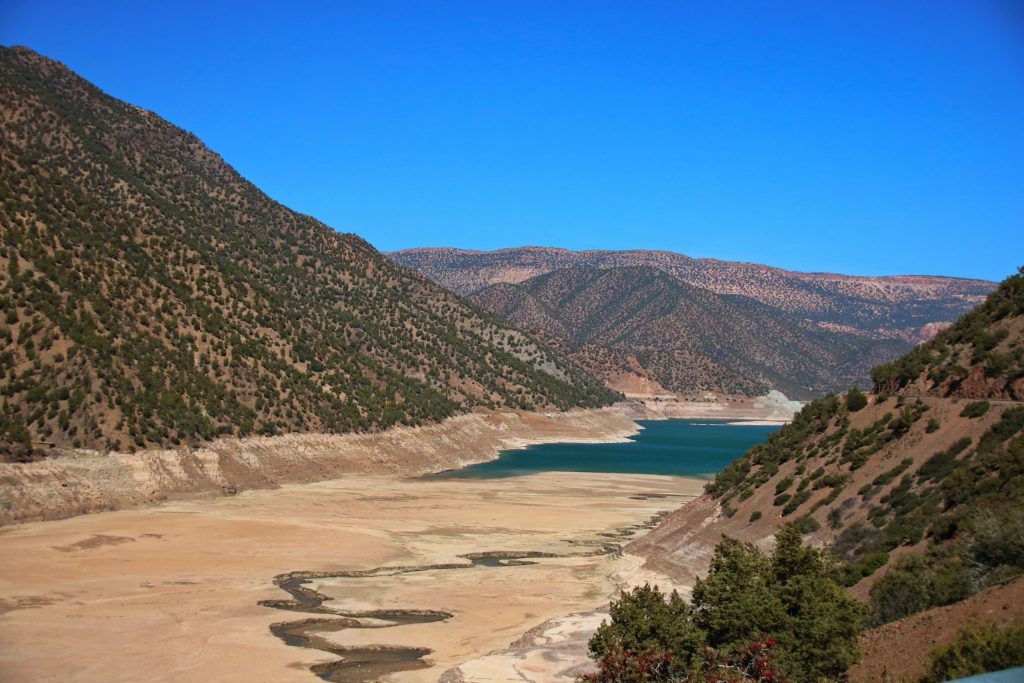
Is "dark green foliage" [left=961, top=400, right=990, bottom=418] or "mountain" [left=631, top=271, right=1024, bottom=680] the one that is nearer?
"mountain" [left=631, top=271, right=1024, bottom=680]

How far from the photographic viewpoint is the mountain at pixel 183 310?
60250 mm

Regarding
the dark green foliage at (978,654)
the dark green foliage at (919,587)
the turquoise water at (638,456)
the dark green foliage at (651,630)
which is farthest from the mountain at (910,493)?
the turquoise water at (638,456)

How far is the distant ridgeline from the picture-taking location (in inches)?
827

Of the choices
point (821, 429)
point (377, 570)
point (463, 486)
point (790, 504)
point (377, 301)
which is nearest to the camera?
point (790, 504)

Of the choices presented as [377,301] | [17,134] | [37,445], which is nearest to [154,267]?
[37,445]

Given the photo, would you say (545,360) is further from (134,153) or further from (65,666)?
(65,666)

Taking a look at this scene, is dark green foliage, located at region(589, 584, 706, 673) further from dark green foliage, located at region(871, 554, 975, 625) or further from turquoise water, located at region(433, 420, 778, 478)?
turquoise water, located at region(433, 420, 778, 478)

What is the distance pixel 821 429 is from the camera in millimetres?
42906

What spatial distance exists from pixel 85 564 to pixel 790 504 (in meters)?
28.5

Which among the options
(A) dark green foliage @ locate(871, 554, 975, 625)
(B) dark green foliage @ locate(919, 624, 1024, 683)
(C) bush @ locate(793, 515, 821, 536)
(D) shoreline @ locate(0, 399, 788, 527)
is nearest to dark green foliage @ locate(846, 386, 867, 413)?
(C) bush @ locate(793, 515, 821, 536)

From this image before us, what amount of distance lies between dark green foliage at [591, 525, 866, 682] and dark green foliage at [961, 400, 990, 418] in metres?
14.0

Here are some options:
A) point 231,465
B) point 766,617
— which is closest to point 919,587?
point 766,617

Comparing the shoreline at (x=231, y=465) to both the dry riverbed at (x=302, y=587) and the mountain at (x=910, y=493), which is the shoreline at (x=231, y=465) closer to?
the dry riverbed at (x=302, y=587)

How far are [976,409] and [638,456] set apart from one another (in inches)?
3025
